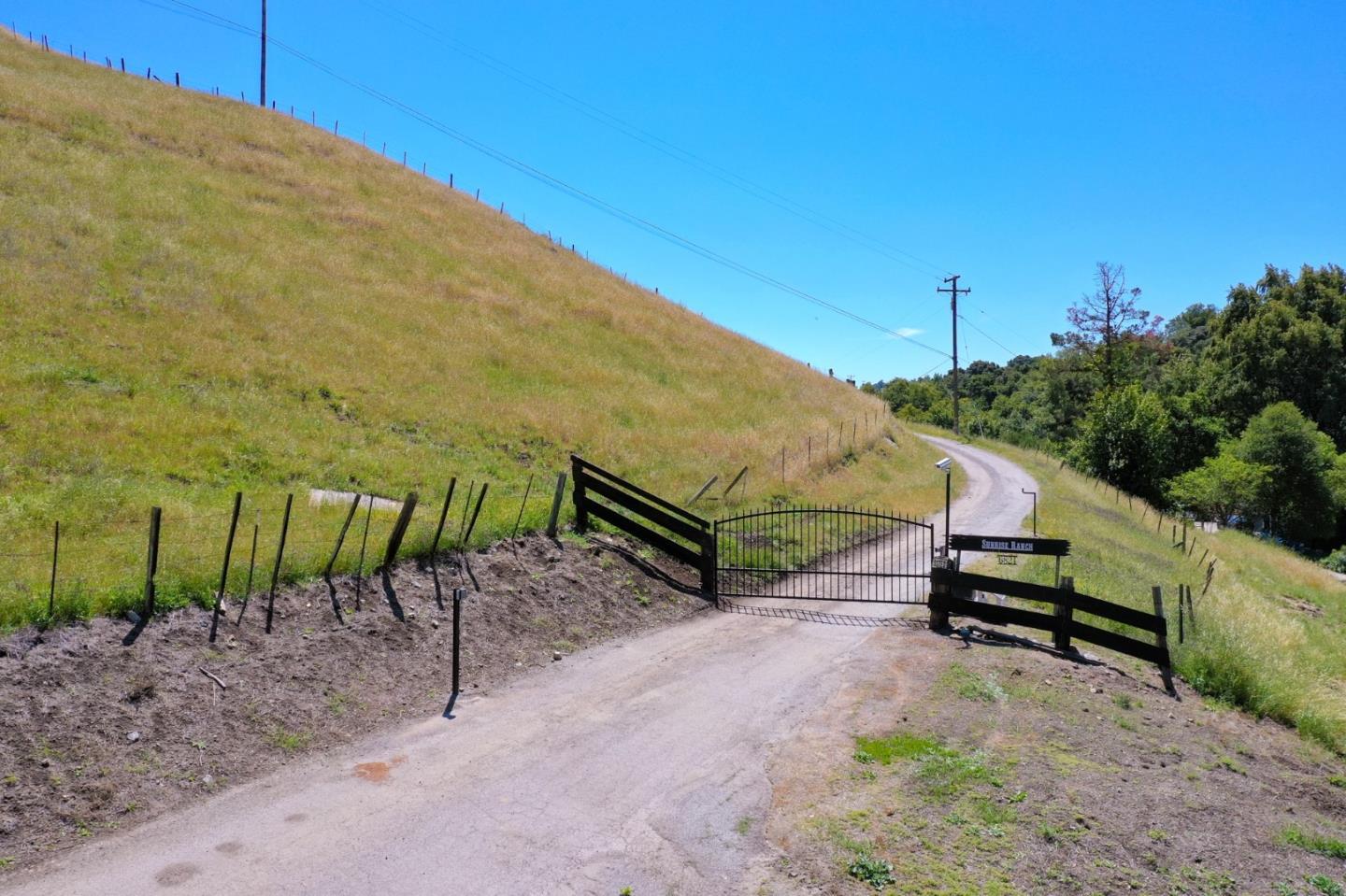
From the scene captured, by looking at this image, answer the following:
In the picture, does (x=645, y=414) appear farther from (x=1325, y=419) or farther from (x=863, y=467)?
(x=1325, y=419)

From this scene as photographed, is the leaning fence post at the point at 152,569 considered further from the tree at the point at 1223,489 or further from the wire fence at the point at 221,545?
the tree at the point at 1223,489

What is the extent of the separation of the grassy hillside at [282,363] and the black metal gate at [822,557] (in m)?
3.19

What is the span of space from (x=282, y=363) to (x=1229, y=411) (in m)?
72.1

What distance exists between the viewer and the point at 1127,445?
5469cm

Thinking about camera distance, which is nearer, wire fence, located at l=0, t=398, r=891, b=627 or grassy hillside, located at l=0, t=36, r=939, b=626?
wire fence, located at l=0, t=398, r=891, b=627

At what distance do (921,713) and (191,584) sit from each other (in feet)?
28.4

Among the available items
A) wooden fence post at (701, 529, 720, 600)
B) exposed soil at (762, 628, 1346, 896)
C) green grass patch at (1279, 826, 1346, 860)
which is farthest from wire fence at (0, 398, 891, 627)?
green grass patch at (1279, 826, 1346, 860)

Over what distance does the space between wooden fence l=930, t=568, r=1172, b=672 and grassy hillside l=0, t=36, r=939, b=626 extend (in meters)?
7.49

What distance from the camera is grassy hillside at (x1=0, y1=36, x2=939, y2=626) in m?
13.3

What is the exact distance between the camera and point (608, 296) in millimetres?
50094

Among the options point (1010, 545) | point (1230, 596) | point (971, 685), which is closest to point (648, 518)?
point (1010, 545)

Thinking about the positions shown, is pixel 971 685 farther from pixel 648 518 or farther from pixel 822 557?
pixel 822 557

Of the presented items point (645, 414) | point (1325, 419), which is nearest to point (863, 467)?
point (645, 414)

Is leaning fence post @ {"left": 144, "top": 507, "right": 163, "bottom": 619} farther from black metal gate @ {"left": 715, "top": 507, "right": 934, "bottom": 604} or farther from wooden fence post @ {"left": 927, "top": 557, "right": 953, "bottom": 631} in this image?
wooden fence post @ {"left": 927, "top": 557, "right": 953, "bottom": 631}
